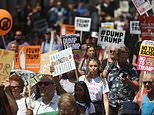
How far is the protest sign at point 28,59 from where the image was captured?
414 inches

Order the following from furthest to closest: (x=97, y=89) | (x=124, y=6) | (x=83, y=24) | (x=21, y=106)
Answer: (x=124, y=6), (x=83, y=24), (x=97, y=89), (x=21, y=106)

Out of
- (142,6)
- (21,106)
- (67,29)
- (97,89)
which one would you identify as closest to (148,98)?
(97,89)

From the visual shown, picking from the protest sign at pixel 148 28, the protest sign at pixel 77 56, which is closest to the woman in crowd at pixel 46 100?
the protest sign at pixel 148 28

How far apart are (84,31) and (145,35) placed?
15.8 feet

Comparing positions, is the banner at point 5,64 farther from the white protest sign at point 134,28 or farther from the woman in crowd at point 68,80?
the white protest sign at point 134,28

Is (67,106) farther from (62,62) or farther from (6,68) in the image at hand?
(62,62)

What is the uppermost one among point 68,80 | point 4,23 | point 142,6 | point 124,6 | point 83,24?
point 142,6

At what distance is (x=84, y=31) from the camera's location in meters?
15.5

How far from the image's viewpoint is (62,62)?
30.1ft

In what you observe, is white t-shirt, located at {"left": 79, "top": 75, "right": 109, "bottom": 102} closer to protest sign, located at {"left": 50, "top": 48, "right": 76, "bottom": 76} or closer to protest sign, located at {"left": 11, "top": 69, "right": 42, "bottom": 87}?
protest sign, located at {"left": 50, "top": 48, "right": 76, "bottom": 76}

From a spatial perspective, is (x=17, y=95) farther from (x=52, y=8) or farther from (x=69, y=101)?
(x=52, y=8)

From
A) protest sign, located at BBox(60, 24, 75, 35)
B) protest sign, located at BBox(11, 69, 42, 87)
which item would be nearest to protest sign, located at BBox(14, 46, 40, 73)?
protest sign, located at BBox(11, 69, 42, 87)

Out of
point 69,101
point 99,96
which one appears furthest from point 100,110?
point 69,101

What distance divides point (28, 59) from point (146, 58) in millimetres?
2588
